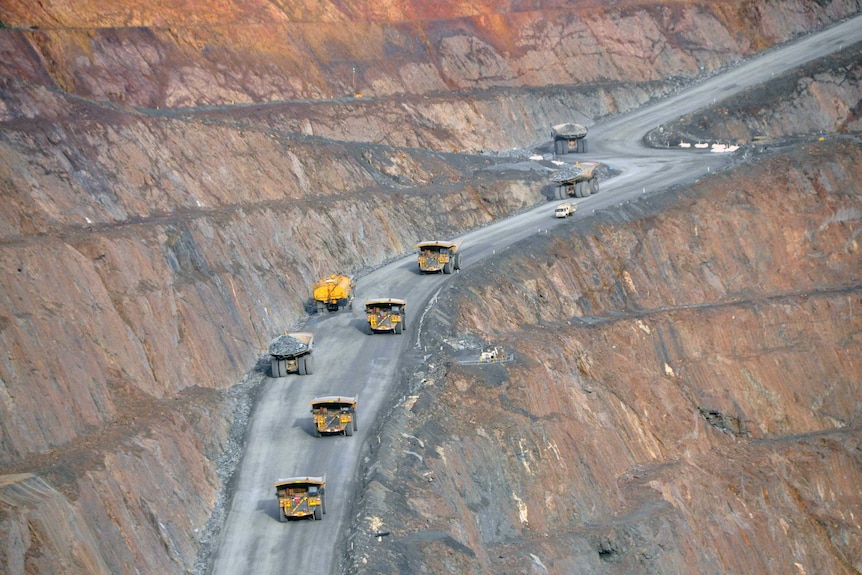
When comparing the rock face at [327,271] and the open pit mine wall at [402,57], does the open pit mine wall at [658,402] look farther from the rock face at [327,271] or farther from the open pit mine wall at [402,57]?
the open pit mine wall at [402,57]

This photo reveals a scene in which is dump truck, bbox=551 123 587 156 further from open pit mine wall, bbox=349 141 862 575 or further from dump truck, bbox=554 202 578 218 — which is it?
dump truck, bbox=554 202 578 218

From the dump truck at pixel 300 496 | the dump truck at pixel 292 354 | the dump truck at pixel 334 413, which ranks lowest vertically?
Answer: the dump truck at pixel 300 496

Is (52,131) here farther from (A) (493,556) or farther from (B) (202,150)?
(A) (493,556)

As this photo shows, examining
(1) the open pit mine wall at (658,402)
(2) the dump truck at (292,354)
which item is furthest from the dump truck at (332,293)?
(2) the dump truck at (292,354)

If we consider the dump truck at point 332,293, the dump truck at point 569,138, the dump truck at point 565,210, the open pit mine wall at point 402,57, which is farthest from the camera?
the dump truck at point 569,138

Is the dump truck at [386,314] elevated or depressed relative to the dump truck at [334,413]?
elevated

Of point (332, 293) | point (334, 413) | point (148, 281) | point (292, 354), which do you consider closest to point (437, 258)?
point (332, 293)

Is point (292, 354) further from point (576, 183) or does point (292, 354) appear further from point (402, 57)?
point (402, 57)

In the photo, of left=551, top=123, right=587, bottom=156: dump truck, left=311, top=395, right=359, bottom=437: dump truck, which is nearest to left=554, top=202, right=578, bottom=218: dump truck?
left=551, top=123, right=587, bottom=156: dump truck
